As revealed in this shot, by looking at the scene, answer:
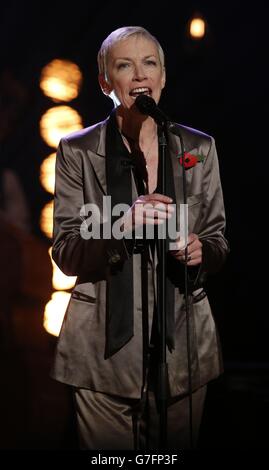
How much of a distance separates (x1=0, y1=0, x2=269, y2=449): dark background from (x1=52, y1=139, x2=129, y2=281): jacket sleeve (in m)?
1.37

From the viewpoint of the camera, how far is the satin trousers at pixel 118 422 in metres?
1.56

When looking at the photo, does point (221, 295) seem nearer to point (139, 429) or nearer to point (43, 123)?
point (43, 123)

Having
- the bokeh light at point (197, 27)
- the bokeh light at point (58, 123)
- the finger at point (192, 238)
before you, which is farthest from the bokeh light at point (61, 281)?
the finger at point (192, 238)

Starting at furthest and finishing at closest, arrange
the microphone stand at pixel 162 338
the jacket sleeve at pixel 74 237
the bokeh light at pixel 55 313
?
the bokeh light at pixel 55 313 < the jacket sleeve at pixel 74 237 < the microphone stand at pixel 162 338

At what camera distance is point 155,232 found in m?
1.51

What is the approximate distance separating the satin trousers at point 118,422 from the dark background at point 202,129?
1129mm

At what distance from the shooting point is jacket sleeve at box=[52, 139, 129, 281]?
1.52 meters

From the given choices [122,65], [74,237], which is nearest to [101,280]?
[74,237]

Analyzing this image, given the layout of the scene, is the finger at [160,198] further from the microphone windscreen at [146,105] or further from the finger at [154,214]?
the microphone windscreen at [146,105]

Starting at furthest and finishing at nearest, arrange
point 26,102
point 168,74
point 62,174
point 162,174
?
point 26,102
point 168,74
point 62,174
point 162,174

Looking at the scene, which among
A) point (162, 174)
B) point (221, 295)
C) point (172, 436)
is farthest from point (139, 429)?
point (221, 295)

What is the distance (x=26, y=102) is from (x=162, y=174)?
2015mm

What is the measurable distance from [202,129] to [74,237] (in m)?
1.70

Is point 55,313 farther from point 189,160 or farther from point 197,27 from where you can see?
point 189,160
